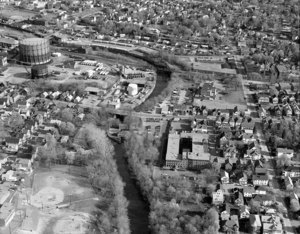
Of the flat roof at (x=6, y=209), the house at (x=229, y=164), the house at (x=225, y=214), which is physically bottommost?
the flat roof at (x=6, y=209)

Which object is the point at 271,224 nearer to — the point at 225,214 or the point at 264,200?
the point at 264,200

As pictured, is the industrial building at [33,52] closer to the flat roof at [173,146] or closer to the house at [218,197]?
the flat roof at [173,146]

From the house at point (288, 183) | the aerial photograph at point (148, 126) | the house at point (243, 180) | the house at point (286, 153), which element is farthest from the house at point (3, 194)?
the house at point (286, 153)

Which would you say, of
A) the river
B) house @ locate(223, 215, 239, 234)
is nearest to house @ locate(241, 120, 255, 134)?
the river

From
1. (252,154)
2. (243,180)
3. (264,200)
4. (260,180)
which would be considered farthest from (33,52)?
(264,200)

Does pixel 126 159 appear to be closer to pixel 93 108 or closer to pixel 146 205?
pixel 146 205

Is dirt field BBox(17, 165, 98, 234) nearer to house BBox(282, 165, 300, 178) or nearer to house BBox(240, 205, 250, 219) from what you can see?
house BBox(240, 205, 250, 219)
